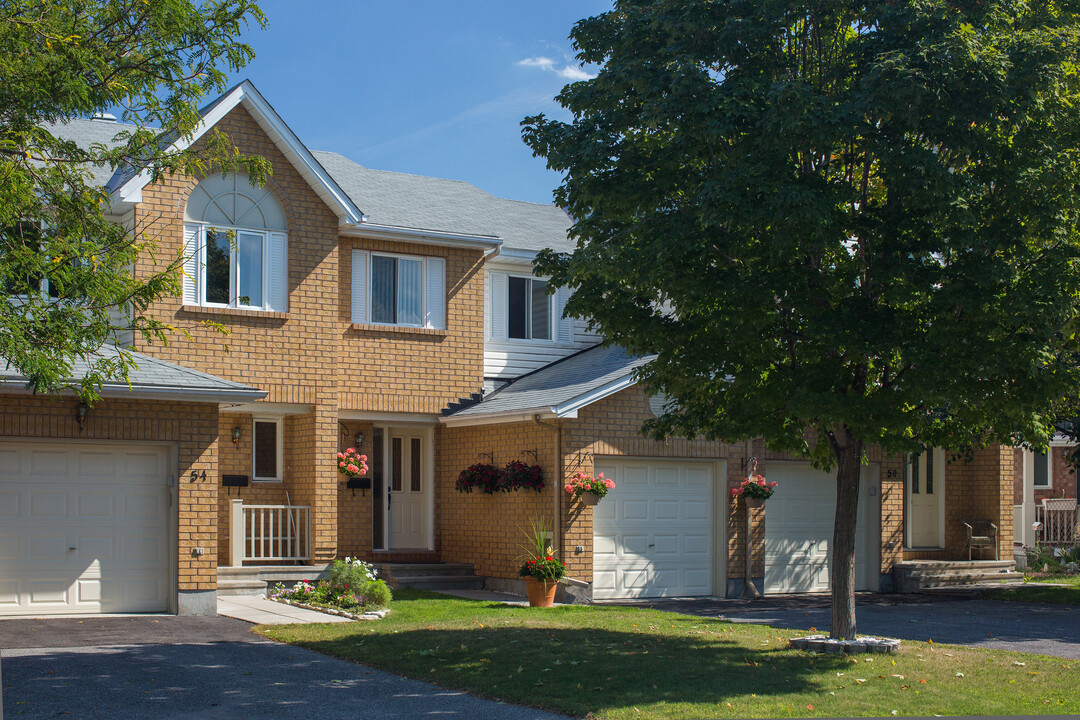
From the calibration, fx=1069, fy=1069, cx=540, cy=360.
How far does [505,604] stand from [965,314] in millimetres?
8640

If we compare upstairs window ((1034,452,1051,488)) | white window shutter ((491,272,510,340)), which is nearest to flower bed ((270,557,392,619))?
white window shutter ((491,272,510,340))

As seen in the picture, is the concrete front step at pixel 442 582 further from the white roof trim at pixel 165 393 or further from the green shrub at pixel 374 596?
the white roof trim at pixel 165 393

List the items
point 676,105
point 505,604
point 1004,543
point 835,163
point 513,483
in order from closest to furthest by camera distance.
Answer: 1. point 676,105
2. point 835,163
3. point 505,604
4. point 513,483
5. point 1004,543

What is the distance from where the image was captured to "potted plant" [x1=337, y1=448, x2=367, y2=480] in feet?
61.2

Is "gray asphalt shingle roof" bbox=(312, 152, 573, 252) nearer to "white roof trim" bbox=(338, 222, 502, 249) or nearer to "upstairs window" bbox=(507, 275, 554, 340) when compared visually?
"white roof trim" bbox=(338, 222, 502, 249)

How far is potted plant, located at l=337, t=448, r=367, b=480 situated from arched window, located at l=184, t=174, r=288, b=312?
9.22 feet

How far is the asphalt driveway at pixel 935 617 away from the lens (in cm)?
1348

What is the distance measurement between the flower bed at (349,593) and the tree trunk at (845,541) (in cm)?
657

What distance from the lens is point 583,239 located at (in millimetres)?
11859

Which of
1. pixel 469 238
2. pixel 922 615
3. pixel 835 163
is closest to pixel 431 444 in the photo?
pixel 469 238

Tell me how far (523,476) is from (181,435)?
18.2 ft

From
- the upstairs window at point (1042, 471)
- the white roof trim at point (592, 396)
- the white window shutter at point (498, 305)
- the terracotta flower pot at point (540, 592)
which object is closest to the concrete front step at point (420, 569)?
the terracotta flower pot at point (540, 592)

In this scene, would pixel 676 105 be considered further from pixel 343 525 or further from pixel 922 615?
pixel 343 525

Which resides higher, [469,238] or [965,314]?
[469,238]
